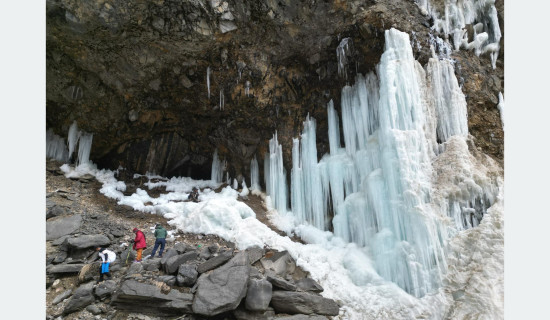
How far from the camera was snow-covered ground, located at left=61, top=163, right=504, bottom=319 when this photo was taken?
783cm

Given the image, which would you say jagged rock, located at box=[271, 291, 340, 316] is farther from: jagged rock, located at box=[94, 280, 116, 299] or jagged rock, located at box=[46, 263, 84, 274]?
jagged rock, located at box=[46, 263, 84, 274]

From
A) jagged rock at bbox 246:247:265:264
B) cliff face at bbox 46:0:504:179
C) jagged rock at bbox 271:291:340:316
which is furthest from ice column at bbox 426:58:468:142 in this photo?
jagged rock at bbox 246:247:265:264

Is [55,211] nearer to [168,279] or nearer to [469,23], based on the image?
[168,279]

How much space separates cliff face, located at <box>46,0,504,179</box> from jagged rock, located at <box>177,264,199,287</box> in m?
7.68

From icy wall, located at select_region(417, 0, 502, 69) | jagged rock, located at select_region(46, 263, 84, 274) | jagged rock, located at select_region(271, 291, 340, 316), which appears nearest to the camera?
jagged rock, located at select_region(271, 291, 340, 316)

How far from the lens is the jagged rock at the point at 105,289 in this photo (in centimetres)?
745

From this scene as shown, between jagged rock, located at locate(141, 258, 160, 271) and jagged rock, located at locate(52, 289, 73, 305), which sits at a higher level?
jagged rock, located at locate(141, 258, 160, 271)

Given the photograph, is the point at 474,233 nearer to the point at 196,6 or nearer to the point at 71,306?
the point at 71,306

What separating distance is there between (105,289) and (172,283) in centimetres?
153

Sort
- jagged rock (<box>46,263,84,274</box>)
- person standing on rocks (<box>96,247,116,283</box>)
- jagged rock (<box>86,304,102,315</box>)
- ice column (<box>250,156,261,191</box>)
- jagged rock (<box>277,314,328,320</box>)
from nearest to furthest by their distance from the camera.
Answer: jagged rock (<box>86,304,102,315</box>)
jagged rock (<box>277,314,328,320</box>)
person standing on rocks (<box>96,247,116,283</box>)
jagged rock (<box>46,263,84,274</box>)
ice column (<box>250,156,261,191</box>)

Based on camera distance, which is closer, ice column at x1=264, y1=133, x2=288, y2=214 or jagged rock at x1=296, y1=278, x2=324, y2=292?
jagged rock at x1=296, y1=278, x2=324, y2=292

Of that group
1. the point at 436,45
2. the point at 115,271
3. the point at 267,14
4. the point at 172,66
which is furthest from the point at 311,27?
the point at 115,271

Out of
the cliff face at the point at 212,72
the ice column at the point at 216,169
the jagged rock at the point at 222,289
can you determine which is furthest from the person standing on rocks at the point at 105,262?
the ice column at the point at 216,169

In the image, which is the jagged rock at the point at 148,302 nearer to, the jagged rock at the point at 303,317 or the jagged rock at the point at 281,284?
the jagged rock at the point at 281,284
